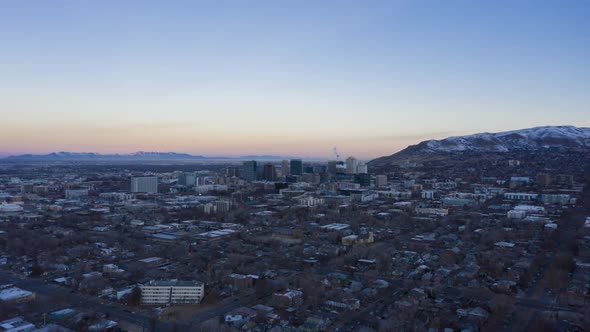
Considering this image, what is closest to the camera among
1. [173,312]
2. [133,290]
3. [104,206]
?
[173,312]

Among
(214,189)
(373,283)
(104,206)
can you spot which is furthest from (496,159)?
(373,283)

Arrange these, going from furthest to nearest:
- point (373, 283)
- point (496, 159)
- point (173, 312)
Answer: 1. point (496, 159)
2. point (373, 283)
3. point (173, 312)

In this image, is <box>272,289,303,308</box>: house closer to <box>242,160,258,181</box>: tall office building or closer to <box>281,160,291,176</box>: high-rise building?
<box>242,160,258,181</box>: tall office building

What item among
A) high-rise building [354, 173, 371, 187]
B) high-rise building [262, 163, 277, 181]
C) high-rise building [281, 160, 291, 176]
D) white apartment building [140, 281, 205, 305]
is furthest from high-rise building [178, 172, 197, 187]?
white apartment building [140, 281, 205, 305]

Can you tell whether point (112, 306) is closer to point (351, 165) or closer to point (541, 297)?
point (541, 297)

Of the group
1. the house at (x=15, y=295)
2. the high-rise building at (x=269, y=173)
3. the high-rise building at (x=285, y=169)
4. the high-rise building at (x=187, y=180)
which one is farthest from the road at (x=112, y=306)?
the high-rise building at (x=285, y=169)

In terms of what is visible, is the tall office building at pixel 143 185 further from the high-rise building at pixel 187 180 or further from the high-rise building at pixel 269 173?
the high-rise building at pixel 269 173

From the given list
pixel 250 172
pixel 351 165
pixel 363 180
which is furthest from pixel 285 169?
pixel 363 180

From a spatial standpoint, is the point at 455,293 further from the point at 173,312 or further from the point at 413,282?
the point at 173,312
